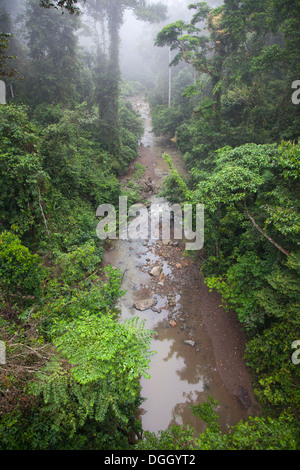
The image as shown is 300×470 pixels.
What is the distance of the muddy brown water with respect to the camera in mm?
7066

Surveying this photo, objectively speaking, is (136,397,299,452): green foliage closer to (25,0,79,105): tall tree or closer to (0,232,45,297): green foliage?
(0,232,45,297): green foliage

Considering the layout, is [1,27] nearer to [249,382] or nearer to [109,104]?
[109,104]

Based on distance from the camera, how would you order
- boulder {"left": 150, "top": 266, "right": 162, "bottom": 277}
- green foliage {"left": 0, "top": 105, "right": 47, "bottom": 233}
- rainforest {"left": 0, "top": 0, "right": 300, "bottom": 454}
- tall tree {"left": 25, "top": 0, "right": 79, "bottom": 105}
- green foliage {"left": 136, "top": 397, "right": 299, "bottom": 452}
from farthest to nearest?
tall tree {"left": 25, "top": 0, "right": 79, "bottom": 105} < boulder {"left": 150, "top": 266, "right": 162, "bottom": 277} < green foliage {"left": 0, "top": 105, "right": 47, "bottom": 233} < rainforest {"left": 0, "top": 0, "right": 300, "bottom": 454} < green foliage {"left": 136, "top": 397, "right": 299, "bottom": 452}

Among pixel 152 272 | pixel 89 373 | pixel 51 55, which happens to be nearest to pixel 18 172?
pixel 152 272

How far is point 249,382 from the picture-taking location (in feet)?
24.3

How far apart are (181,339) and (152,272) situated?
11.5 ft

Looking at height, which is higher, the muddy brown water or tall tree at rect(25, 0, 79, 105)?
tall tree at rect(25, 0, 79, 105)

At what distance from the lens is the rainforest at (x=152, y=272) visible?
4.34 meters

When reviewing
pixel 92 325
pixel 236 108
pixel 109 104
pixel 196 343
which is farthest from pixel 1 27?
pixel 196 343

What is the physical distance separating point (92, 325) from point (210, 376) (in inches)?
205

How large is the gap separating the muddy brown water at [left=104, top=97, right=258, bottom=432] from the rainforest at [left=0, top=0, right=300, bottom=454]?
52 millimetres

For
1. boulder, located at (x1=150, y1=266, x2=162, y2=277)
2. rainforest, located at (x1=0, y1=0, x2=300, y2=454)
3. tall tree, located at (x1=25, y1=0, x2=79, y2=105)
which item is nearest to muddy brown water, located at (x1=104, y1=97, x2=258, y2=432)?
rainforest, located at (x1=0, y1=0, x2=300, y2=454)

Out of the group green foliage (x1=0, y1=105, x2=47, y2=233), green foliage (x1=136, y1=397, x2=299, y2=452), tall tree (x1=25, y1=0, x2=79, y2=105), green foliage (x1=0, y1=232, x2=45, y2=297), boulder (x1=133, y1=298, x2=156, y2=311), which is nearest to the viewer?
green foliage (x1=136, y1=397, x2=299, y2=452)

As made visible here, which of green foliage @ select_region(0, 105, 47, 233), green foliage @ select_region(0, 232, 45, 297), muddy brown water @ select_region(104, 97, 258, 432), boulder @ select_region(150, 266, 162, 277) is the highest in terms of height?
green foliage @ select_region(0, 105, 47, 233)
